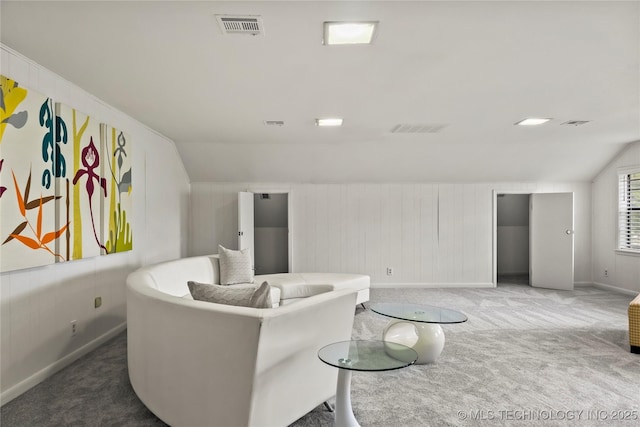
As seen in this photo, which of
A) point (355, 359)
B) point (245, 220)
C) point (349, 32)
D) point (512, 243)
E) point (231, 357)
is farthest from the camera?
point (512, 243)

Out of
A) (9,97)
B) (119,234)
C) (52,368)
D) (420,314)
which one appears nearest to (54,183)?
(9,97)

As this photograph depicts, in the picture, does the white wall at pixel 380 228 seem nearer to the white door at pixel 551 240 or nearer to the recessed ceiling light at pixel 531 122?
the white door at pixel 551 240

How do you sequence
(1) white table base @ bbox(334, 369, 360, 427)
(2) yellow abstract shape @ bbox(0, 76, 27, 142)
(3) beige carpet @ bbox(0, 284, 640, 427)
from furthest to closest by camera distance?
(2) yellow abstract shape @ bbox(0, 76, 27, 142)
(3) beige carpet @ bbox(0, 284, 640, 427)
(1) white table base @ bbox(334, 369, 360, 427)

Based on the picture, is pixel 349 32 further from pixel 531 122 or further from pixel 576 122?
pixel 576 122

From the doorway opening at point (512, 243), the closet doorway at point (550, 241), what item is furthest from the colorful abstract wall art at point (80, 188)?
the doorway opening at point (512, 243)

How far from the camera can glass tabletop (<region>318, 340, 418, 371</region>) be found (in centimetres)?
200

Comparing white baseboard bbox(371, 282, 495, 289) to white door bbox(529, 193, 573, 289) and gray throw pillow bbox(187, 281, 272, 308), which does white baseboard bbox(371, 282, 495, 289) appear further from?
gray throw pillow bbox(187, 281, 272, 308)

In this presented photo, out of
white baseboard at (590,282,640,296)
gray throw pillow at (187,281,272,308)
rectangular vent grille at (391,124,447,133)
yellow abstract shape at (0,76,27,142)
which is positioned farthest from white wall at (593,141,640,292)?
yellow abstract shape at (0,76,27,142)

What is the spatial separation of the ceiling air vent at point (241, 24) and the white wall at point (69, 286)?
1724 mm

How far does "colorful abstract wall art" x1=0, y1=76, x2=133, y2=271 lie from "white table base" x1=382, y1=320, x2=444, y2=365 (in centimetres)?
309

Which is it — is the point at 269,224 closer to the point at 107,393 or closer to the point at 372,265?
the point at 372,265

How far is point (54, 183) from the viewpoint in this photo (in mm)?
3148

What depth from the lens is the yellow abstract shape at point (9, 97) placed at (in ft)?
8.56

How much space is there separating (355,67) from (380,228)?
4.42m
